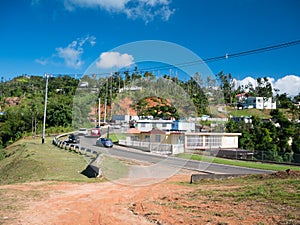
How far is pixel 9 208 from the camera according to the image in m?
8.66

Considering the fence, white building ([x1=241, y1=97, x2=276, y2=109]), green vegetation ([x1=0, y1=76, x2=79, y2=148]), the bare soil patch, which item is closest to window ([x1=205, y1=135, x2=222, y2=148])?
the fence

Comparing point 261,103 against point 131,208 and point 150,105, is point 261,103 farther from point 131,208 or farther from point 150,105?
point 131,208

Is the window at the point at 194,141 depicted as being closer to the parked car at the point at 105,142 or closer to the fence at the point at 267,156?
the fence at the point at 267,156

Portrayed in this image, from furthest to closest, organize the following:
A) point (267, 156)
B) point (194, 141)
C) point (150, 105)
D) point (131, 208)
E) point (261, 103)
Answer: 1. point (261, 103)
2. point (194, 141)
3. point (267, 156)
4. point (150, 105)
5. point (131, 208)

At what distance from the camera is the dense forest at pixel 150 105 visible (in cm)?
1202

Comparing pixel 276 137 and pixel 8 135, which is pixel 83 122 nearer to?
pixel 276 137

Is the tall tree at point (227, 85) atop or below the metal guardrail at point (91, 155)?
atop

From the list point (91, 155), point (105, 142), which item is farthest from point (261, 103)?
point (91, 155)

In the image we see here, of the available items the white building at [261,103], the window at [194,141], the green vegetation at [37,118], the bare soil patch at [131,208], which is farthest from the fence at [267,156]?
the white building at [261,103]

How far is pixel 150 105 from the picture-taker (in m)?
12.6

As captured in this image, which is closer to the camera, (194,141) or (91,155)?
(91,155)

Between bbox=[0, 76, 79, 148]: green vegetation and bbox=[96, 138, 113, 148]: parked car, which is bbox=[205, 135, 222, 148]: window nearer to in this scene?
bbox=[96, 138, 113, 148]: parked car

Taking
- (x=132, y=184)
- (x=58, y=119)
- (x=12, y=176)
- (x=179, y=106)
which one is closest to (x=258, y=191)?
(x=179, y=106)

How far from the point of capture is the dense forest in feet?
39.4
